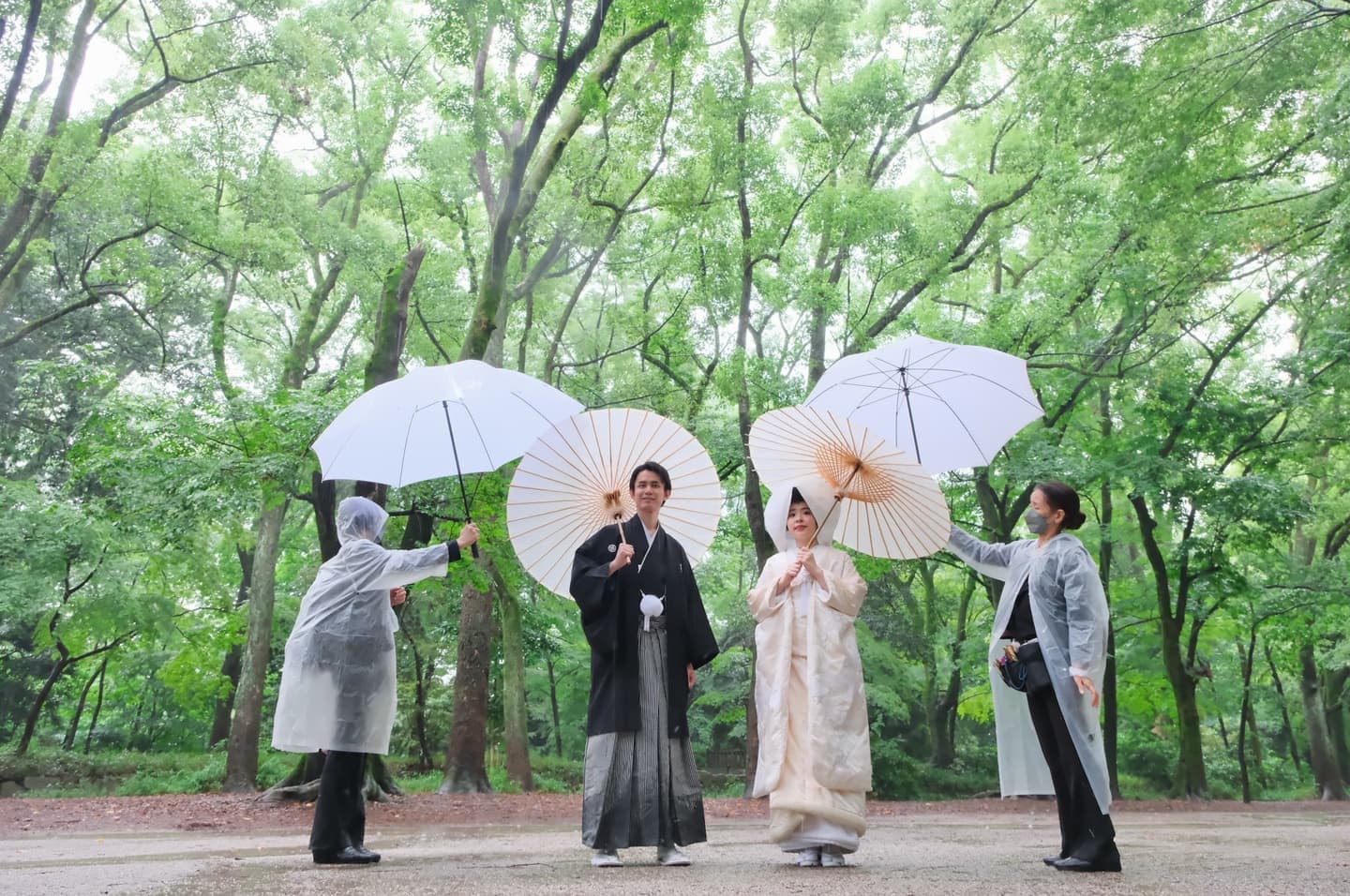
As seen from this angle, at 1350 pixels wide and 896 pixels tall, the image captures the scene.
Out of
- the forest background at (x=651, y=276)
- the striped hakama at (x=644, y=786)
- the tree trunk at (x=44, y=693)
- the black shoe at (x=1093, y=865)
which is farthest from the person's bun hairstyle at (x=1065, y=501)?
the tree trunk at (x=44, y=693)

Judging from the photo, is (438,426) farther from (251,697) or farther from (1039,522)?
(251,697)

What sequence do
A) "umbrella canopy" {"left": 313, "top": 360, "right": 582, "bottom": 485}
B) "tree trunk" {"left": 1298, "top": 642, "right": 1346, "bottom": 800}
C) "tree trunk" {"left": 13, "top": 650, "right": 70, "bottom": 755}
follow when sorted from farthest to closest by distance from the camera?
"tree trunk" {"left": 1298, "top": 642, "right": 1346, "bottom": 800}
"tree trunk" {"left": 13, "top": 650, "right": 70, "bottom": 755}
"umbrella canopy" {"left": 313, "top": 360, "right": 582, "bottom": 485}

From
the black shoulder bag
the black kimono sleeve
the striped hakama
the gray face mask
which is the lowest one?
the striped hakama

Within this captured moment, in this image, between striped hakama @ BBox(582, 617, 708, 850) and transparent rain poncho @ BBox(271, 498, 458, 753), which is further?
transparent rain poncho @ BBox(271, 498, 458, 753)

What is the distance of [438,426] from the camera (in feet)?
17.4

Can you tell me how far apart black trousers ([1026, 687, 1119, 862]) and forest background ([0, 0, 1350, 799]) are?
5.95 metres

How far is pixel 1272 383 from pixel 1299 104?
4.49 metres

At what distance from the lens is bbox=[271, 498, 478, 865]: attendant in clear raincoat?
15.8ft

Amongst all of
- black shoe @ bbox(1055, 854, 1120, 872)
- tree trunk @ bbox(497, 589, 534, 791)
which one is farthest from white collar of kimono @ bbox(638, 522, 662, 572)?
tree trunk @ bbox(497, 589, 534, 791)

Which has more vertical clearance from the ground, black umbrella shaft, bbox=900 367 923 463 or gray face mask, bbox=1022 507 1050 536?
black umbrella shaft, bbox=900 367 923 463

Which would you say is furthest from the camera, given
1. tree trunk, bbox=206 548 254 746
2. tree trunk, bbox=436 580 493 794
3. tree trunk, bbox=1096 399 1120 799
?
tree trunk, bbox=206 548 254 746

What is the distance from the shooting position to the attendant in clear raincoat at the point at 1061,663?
4418mm

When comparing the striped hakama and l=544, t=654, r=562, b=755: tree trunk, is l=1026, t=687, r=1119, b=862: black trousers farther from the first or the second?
l=544, t=654, r=562, b=755: tree trunk

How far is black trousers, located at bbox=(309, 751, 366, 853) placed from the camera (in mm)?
4770
